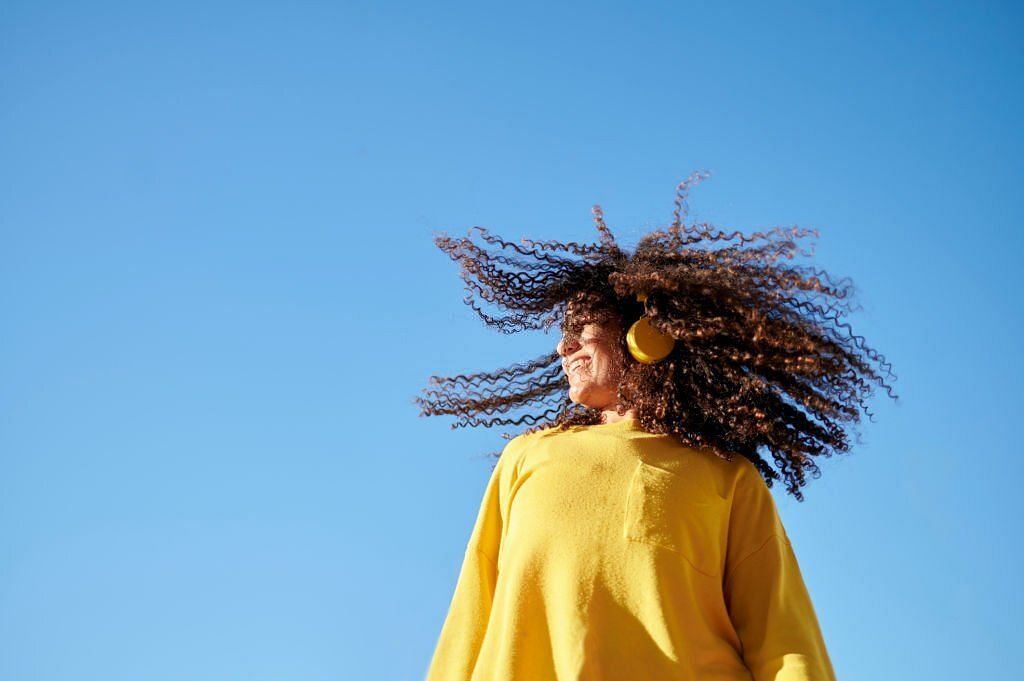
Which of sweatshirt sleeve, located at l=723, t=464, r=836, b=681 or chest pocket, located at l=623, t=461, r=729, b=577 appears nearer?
sweatshirt sleeve, located at l=723, t=464, r=836, b=681

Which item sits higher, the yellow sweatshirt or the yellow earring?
the yellow earring

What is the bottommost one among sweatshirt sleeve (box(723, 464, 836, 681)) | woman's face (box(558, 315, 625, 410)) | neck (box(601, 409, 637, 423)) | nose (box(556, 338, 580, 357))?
sweatshirt sleeve (box(723, 464, 836, 681))

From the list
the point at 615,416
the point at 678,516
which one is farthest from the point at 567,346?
the point at 678,516

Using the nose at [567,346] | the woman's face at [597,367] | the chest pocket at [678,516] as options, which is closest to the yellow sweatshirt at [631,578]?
the chest pocket at [678,516]

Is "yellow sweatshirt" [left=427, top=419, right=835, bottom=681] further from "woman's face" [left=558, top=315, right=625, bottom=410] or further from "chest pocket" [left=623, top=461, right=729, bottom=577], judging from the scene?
"woman's face" [left=558, top=315, right=625, bottom=410]

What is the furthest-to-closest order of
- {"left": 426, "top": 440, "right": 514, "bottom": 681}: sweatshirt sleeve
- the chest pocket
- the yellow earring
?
1. the yellow earring
2. {"left": 426, "top": 440, "right": 514, "bottom": 681}: sweatshirt sleeve
3. the chest pocket

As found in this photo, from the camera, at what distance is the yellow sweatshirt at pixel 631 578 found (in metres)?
3.44

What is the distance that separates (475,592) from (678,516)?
69cm

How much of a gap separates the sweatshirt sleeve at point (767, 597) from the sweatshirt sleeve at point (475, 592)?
2.43 ft

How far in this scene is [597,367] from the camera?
403cm

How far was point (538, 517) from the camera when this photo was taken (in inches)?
146

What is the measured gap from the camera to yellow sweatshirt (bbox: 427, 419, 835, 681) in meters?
3.44

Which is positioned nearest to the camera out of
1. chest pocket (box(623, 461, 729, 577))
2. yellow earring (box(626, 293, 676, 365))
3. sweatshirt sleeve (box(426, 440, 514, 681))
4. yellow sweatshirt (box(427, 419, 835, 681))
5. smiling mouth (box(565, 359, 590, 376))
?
yellow sweatshirt (box(427, 419, 835, 681))

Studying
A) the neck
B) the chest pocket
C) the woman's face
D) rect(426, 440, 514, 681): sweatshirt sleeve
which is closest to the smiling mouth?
the woman's face
